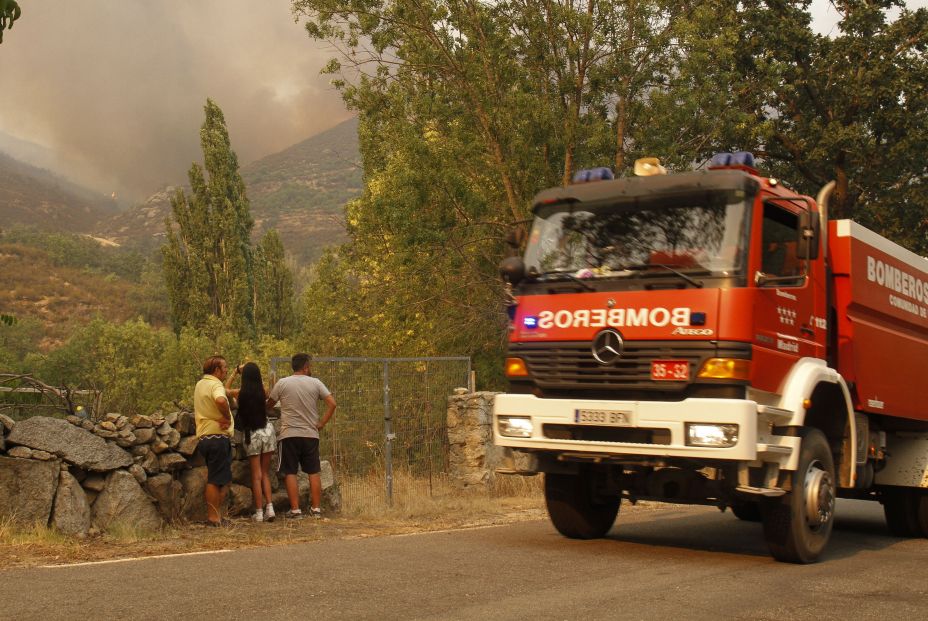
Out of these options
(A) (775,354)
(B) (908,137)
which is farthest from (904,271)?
(B) (908,137)

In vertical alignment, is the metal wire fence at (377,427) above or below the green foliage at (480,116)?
below

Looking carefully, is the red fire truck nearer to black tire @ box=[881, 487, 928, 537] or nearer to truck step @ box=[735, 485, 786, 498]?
truck step @ box=[735, 485, 786, 498]

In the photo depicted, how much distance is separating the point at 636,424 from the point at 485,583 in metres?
1.79

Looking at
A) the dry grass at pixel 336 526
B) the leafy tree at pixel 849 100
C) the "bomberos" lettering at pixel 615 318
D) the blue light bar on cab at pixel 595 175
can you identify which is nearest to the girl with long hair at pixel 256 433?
the dry grass at pixel 336 526

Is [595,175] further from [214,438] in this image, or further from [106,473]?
[106,473]

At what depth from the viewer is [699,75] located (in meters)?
22.0

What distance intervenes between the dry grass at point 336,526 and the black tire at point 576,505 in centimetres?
197

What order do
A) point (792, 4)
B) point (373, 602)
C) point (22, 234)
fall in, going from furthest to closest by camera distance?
1. point (22, 234)
2. point (792, 4)
3. point (373, 602)

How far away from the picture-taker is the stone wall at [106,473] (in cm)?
960

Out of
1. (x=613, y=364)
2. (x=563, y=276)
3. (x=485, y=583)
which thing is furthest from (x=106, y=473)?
(x=613, y=364)

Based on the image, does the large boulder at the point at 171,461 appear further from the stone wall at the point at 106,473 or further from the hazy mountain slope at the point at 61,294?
the hazy mountain slope at the point at 61,294

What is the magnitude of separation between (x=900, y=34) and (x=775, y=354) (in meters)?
21.8

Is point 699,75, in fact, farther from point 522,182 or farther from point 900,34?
point 900,34

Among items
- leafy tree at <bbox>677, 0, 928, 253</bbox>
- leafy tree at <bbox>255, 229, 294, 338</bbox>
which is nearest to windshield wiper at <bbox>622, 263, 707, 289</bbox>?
leafy tree at <bbox>677, 0, 928, 253</bbox>
